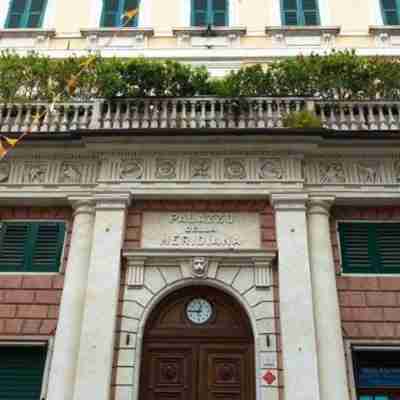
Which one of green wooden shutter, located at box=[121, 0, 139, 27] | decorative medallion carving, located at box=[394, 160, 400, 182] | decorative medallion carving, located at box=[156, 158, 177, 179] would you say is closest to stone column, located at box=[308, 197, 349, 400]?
decorative medallion carving, located at box=[394, 160, 400, 182]

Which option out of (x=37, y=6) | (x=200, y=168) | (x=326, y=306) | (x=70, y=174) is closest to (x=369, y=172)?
(x=326, y=306)

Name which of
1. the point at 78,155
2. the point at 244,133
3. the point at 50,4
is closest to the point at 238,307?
the point at 244,133

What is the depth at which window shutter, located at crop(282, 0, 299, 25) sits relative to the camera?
658 inches

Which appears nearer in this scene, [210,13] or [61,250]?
[61,250]

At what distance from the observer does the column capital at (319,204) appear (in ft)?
35.5

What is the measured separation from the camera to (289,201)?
10773mm

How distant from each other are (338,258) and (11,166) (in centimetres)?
750

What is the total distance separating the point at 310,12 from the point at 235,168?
834cm

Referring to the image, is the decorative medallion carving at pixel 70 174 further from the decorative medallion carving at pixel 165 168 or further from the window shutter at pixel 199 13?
the window shutter at pixel 199 13

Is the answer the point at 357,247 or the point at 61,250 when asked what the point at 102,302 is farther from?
the point at 357,247

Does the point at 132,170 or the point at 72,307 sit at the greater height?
the point at 132,170

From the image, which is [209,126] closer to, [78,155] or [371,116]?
[78,155]

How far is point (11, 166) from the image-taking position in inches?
452

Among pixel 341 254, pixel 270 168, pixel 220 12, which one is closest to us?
pixel 341 254
